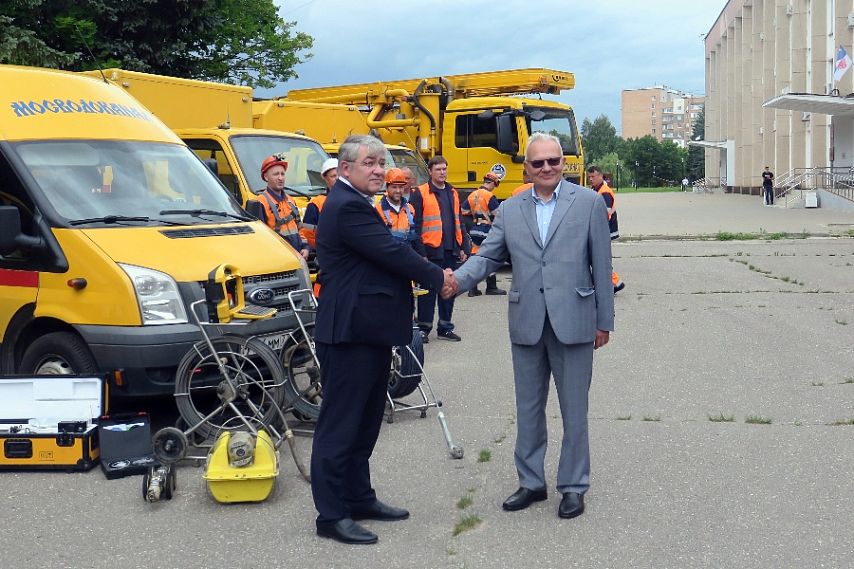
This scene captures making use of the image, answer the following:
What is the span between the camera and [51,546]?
5023mm

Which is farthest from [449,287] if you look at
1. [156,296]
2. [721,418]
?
[721,418]

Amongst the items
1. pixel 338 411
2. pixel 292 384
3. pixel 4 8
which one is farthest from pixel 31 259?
pixel 4 8

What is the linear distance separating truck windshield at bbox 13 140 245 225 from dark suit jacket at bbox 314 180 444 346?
2.70m

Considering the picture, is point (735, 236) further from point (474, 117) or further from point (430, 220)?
point (430, 220)

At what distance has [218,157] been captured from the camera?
1155cm

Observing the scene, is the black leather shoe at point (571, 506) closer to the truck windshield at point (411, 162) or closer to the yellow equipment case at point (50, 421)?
the yellow equipment case at point (50, 421)

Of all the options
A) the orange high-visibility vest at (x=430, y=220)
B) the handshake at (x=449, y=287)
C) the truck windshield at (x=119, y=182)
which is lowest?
the handshake at (x=449, y=287)

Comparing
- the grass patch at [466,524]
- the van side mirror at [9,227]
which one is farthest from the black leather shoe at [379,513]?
the van side mirror at [9,227]

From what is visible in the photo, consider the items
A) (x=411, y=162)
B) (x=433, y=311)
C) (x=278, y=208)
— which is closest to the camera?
(x=278, y=208)

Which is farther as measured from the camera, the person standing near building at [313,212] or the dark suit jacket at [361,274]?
the person standing near building at [313,212]

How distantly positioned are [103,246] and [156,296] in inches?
Answer: 20.4

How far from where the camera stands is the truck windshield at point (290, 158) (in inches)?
452

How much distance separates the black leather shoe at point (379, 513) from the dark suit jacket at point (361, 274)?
96cm

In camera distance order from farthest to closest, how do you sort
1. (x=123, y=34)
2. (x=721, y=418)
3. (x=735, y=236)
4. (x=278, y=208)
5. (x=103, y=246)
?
(x=735, y=236) → (x=123, y=34) → (x=278, y=208) → (x=721, y=418) → (x=103, y=246)
